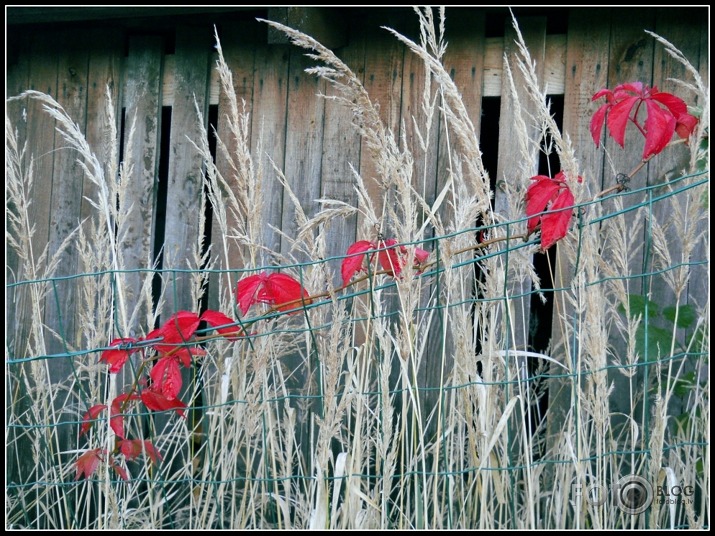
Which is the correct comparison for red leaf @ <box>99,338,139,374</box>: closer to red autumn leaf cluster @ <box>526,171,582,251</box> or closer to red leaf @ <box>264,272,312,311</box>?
red leaf @ <box>264,272,312,311</box>

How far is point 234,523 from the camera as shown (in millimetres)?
2273

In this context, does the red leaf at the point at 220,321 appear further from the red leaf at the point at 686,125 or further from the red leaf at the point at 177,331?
the red leaf at the point at 686,125

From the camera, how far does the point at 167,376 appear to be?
7.04 ft

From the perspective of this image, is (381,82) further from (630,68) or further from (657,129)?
(657,129)

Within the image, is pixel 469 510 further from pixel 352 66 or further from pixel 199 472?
pixel 352 66

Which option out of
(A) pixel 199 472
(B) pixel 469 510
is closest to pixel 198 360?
(A) pixel 199 472

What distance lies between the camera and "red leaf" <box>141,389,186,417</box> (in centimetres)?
218

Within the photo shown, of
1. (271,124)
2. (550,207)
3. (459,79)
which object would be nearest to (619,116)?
(550,207)

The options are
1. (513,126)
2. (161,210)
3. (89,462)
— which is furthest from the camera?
(161,210)

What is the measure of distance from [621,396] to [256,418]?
1.41m

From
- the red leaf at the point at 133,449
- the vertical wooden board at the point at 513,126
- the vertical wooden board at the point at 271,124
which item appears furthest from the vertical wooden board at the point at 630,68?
the red leaf at the point at 133,449

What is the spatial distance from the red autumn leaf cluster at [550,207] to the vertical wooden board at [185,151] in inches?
65.2

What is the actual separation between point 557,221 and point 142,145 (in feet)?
6.70

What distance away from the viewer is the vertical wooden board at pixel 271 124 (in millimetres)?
3146
